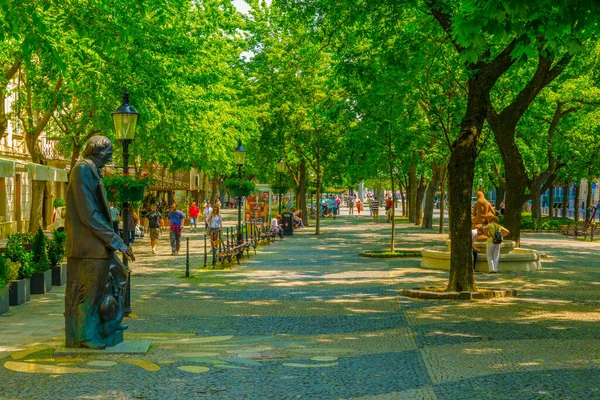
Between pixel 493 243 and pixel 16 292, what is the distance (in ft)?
36.1

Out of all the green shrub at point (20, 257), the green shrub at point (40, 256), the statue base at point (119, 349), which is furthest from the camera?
the green shrub at point (40, 256)

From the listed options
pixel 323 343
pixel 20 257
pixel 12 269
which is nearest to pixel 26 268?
pixel 20 257

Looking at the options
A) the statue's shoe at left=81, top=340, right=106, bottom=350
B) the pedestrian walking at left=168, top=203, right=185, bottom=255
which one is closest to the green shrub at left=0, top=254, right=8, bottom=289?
the statue's shoe at left=81, top=340, right=106, bottom=350

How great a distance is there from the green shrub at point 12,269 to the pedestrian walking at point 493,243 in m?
10.6

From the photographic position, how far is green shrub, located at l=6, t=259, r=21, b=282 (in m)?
14.1

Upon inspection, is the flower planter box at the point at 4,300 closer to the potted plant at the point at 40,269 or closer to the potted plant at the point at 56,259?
the potted plant at the point at 40,269

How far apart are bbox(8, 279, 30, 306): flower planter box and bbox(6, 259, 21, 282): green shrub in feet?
0.36

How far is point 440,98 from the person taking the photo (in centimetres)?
1895

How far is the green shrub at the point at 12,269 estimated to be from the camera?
14.1 meters

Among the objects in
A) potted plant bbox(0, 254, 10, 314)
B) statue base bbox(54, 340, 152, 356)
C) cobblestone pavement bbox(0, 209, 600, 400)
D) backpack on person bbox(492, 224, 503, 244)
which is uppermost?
backpack on person bbox(492, 224, 503, 244)

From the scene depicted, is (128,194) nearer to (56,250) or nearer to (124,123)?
(124,123)

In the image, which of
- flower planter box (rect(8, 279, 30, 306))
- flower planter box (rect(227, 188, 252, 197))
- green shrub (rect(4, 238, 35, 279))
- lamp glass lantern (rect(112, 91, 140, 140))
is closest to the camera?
lamp glass lantern (rect(112, 91, 140, 140))

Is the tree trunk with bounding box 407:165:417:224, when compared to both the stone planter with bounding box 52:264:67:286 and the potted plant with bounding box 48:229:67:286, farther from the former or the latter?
the stone planter with bounding box 52:264:67:286

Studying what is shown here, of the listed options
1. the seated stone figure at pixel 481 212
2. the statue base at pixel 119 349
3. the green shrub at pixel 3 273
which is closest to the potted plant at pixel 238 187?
the seated stone figure at pixel 481 212
